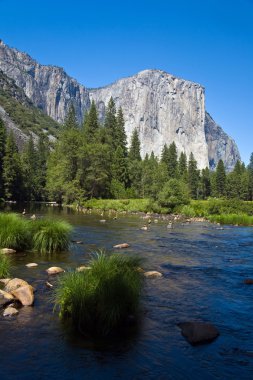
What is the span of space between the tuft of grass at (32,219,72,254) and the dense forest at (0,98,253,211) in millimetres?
41505

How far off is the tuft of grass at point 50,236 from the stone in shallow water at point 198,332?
31.8ft

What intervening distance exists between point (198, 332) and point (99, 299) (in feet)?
7.95

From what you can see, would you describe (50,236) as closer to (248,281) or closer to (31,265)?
(31,265)

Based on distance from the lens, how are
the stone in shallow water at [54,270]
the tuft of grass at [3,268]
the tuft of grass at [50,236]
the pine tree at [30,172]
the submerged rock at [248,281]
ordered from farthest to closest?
the pine tree at [30,172]
the tuft of grass at [50,236]
the submerged rock at [248,281]
the stone in shallow water at [54,270]
the tuft of grass at [3,268]

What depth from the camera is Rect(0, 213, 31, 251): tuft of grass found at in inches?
651

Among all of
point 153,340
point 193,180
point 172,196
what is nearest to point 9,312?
point 153,340

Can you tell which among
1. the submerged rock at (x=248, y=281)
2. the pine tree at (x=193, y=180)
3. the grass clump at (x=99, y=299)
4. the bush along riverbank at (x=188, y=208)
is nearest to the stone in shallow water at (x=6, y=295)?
the grass clump at (x=99, y=299)

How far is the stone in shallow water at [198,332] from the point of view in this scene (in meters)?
8.51

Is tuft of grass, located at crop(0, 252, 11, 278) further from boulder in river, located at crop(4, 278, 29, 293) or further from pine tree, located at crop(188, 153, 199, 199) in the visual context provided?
pine tree, located at crop(188, 153, 199, 199)

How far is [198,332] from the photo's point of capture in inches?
342

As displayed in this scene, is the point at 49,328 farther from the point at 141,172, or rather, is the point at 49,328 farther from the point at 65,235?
the point at 141,172

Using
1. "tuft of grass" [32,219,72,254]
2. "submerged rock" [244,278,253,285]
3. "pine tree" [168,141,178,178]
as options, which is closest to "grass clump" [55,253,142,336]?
"submerged rock" [244,278,253,285]

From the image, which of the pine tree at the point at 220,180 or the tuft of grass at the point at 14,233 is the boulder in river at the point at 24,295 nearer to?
the tuft of grass at the point at 14,233

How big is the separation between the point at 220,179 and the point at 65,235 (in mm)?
105345
